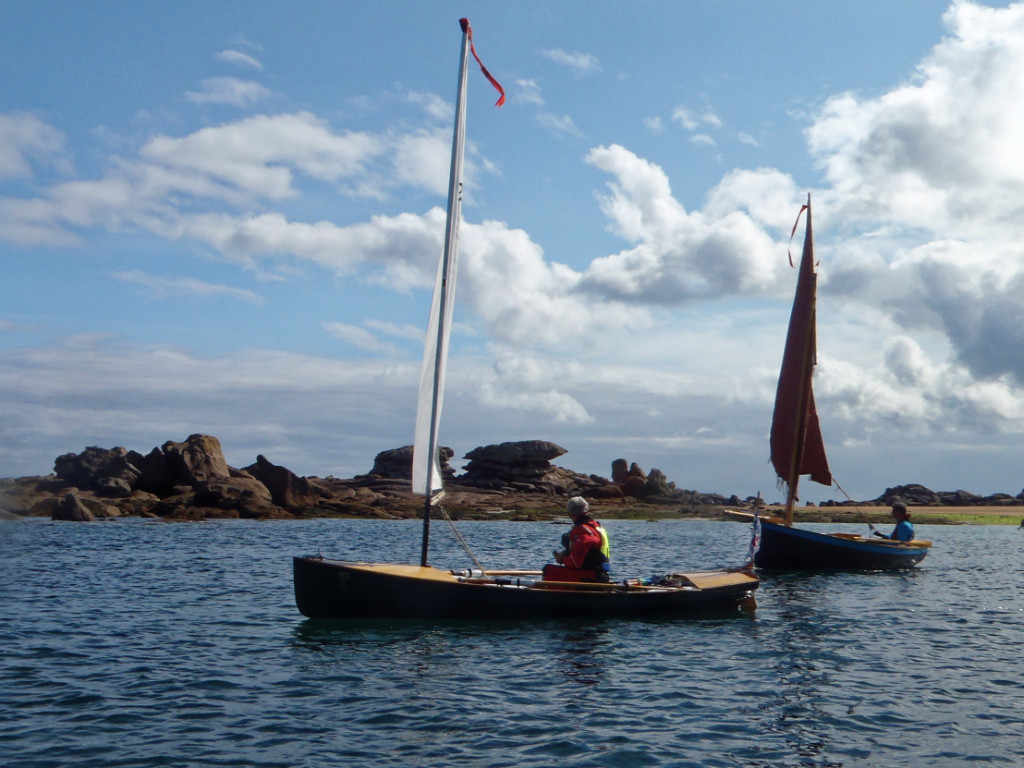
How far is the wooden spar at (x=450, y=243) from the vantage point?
16906 mm

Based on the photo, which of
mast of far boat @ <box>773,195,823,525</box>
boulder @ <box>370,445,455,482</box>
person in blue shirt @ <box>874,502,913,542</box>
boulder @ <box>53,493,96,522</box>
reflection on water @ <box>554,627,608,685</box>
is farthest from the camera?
boulder @ <box>370,445,455,482</box>

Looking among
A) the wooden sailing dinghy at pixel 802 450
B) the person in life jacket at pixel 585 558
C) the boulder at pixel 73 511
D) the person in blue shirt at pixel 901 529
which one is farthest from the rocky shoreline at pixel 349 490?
the person in life jacket at pixel 585 558

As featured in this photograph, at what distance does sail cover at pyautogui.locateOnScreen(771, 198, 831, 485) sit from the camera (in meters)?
31.7

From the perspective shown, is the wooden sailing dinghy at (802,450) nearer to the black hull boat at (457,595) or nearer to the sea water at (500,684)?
the sea water at (500,684)

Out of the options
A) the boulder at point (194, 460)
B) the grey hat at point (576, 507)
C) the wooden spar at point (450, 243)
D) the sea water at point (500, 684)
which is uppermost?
the wooden spar at point (450, 243)

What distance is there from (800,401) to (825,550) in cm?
526

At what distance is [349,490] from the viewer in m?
78.6

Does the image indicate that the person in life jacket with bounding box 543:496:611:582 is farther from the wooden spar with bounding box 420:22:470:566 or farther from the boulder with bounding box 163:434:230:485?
the boulder with bounding box 163:434:230:485

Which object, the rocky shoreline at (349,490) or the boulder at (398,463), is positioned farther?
the boulder at (398,463)

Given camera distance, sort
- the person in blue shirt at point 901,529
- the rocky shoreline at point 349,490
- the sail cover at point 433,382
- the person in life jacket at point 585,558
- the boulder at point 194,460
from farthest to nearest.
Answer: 1. the boulder at point 194,460
2. the rocky shoreline at point 349,490
3. the person in blue shirt at point 901,529
4. the person in life jacket at point 585,558
5. the sail cover at point 433,382

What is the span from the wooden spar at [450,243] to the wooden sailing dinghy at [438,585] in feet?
0.06

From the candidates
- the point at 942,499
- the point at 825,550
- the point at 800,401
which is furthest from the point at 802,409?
the point at 942,499

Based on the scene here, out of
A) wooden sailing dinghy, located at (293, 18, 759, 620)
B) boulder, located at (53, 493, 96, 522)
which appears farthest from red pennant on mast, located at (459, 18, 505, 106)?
boulder, located at (53, 493, 96, 522)

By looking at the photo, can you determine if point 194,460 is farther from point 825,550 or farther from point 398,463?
point 825,550
